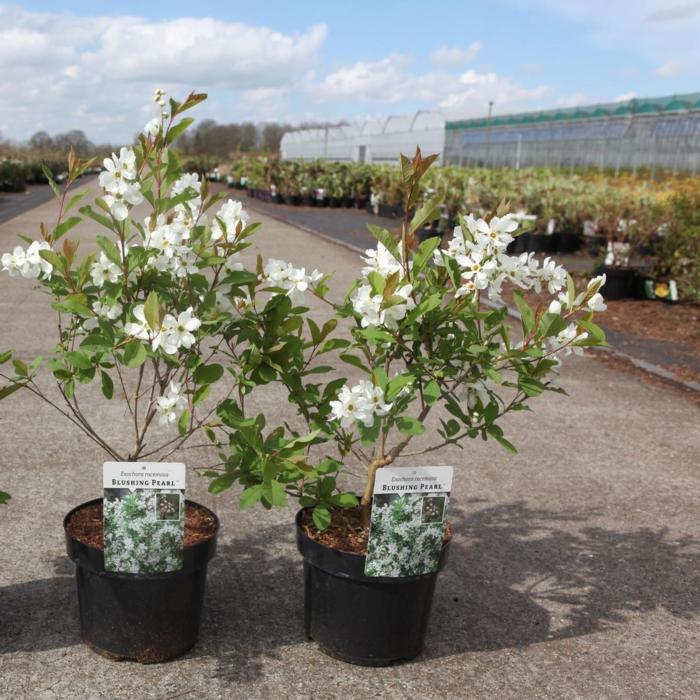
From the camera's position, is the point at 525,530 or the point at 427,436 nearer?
the point at 525,530

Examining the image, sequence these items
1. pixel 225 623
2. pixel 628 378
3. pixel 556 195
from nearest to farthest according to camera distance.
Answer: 1. pixel 225 623
2. pixel 628 378
3. pixel 556 195

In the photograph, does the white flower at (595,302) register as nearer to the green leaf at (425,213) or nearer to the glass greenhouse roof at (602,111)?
the green leaf at (425,213)

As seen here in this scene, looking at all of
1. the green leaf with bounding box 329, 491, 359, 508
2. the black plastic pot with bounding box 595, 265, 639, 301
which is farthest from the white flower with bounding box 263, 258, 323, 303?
the black plastic pot with bounding box 595, 265, 639, 301

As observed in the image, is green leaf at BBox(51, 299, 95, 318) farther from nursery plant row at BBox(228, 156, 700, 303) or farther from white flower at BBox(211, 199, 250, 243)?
nursery plant row at BBox(228, 156, 700, 303)

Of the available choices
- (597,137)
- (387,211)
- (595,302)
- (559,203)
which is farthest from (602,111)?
(595,302)

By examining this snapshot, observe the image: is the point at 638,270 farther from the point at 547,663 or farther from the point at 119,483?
the point at 119,483

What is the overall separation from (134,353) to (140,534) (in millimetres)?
539

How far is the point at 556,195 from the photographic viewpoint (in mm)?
15242

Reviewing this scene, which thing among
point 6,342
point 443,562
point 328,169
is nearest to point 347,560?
point 443,562

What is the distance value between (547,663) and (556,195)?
43.7ft

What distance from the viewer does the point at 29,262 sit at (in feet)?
8.20

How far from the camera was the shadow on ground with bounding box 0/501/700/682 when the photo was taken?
2822 mm

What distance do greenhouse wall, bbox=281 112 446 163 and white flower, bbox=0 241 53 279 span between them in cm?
2571

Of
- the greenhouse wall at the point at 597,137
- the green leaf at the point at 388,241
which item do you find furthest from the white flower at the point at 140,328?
the greenhouse wall at the point at 597,137
